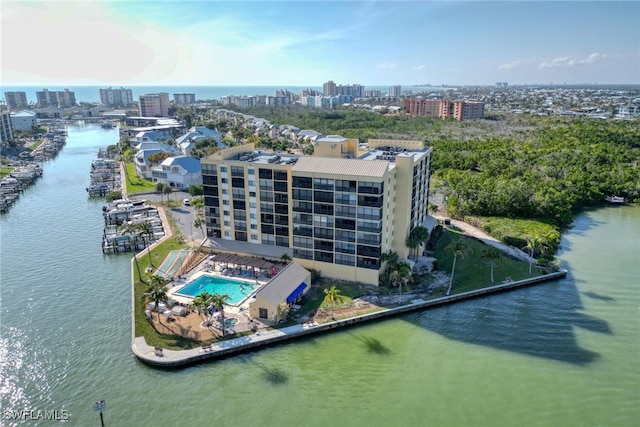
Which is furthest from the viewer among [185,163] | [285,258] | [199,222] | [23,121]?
[23,121]

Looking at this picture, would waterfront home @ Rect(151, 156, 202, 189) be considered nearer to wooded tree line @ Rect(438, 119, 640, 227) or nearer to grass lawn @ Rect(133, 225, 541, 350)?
grass lawn @ Rect(133, 225, 541, 350)

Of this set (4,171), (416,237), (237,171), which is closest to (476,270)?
(416,237)

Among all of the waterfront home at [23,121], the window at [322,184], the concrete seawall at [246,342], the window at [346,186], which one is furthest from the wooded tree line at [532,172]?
the waterfront home at [23,121]

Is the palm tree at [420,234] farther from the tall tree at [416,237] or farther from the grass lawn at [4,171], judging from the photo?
the grass lawn at [4,171]

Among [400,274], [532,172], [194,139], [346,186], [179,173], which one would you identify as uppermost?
[346,186]

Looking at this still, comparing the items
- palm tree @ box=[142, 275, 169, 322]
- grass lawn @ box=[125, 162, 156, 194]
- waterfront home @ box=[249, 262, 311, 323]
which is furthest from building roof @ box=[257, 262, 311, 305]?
grass lawn @ box=[125, 162, 156, 194]

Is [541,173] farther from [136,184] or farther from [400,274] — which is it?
[136,184]
